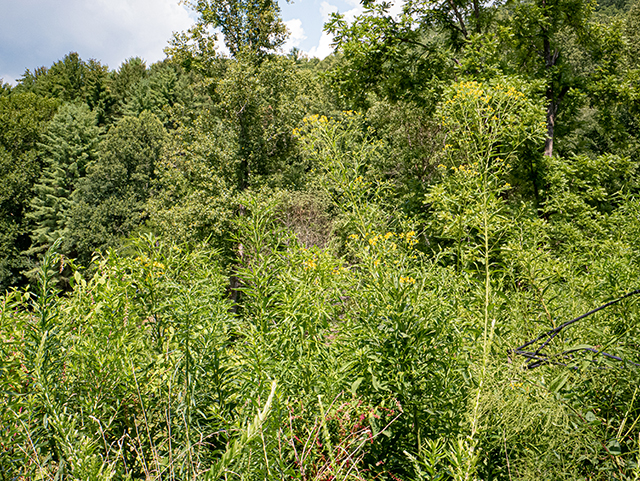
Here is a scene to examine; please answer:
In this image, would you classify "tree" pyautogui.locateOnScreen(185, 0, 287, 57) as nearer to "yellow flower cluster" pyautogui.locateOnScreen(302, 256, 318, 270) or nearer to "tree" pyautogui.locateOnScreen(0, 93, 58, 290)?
"yellow flower cluster" pyautogui.locateOnScreen(302, 256, 318, 270)

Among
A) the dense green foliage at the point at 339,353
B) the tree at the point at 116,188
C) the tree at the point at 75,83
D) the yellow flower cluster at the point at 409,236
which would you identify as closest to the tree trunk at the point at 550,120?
the dense green foliage at the point at 339,353

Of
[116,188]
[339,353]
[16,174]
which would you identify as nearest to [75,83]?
[16,174]

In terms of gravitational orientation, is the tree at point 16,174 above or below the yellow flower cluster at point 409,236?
above

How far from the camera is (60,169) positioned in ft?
84.5

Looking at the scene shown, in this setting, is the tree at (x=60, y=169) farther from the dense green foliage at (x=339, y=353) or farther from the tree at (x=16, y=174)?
the dense green foliage at (x=339, y=353)

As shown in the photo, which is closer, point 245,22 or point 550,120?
point 550,120

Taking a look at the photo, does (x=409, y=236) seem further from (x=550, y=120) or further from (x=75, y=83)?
(x=75, y=83)

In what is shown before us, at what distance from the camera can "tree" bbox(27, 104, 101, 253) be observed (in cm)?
2447

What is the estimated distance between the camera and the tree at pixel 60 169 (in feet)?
80.3

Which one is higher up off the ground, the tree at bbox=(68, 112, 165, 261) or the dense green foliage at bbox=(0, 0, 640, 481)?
the tree at bbox=(68, 112, 165, 261)

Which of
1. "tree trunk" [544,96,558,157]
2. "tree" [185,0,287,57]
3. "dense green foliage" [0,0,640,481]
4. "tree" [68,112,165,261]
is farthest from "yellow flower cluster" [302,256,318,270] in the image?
"tree" [68,112,165,261]

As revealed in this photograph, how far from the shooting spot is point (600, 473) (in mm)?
1388

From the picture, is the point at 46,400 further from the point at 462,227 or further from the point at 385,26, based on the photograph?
the point at 385,26

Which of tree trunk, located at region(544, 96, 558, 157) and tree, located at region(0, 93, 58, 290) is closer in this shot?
tree trunk, located at region(544, 96, 558, 157)
